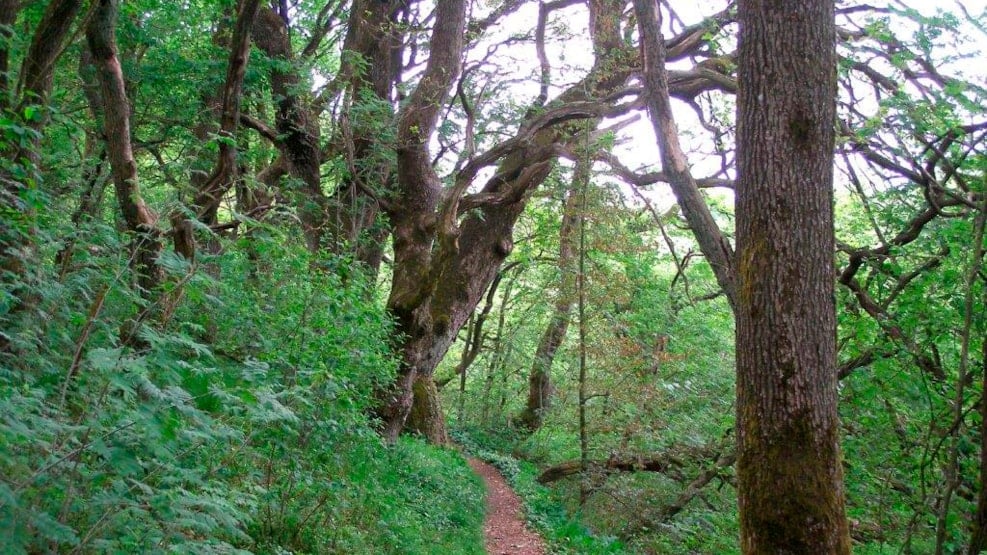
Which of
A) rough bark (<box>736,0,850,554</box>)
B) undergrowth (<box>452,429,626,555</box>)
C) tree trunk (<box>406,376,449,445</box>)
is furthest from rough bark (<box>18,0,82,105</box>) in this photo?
tree trunk (<box>406,376,449,445</box>)

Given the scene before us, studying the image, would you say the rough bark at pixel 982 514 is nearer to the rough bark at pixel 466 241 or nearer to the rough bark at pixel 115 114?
the rough bark at pixel 466 241

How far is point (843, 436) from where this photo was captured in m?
7.03

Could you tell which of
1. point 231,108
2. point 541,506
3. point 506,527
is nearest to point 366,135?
point 231,108

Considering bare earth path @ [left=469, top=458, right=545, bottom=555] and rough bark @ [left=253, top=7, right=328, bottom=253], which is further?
rough bark @ [left=253, top=7, right=328, bottom=253]

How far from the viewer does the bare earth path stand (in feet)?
31.0

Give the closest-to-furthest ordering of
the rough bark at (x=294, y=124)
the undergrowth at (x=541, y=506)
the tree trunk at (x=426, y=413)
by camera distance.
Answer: the undergrowth at (x=541, y=506)
the rough bark at (x=294, y=124)
the tree trunk at (x=426, y=413)

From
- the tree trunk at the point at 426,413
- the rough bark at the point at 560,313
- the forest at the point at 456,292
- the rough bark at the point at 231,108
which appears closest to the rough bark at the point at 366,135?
the forest at the point at 456,292

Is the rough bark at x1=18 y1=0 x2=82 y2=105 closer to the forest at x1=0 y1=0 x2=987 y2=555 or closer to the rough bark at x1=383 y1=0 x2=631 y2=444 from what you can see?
the forest at x1=0 y1=0 x2=987 y2=555

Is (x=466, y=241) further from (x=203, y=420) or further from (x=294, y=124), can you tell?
(x=203, y=420)

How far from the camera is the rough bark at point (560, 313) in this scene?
13.6m

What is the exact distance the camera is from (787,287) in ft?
15.4

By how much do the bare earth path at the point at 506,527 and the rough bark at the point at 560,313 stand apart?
12.1 ft

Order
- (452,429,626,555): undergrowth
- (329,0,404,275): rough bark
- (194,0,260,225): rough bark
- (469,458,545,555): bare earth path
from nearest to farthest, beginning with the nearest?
(194,0,260,225): rough bark
(469,458,545,555): bare earth path
(452,429,626,555): undergrowth
(329,0,404,275): rough bark

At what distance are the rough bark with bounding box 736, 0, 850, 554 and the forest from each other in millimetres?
20
